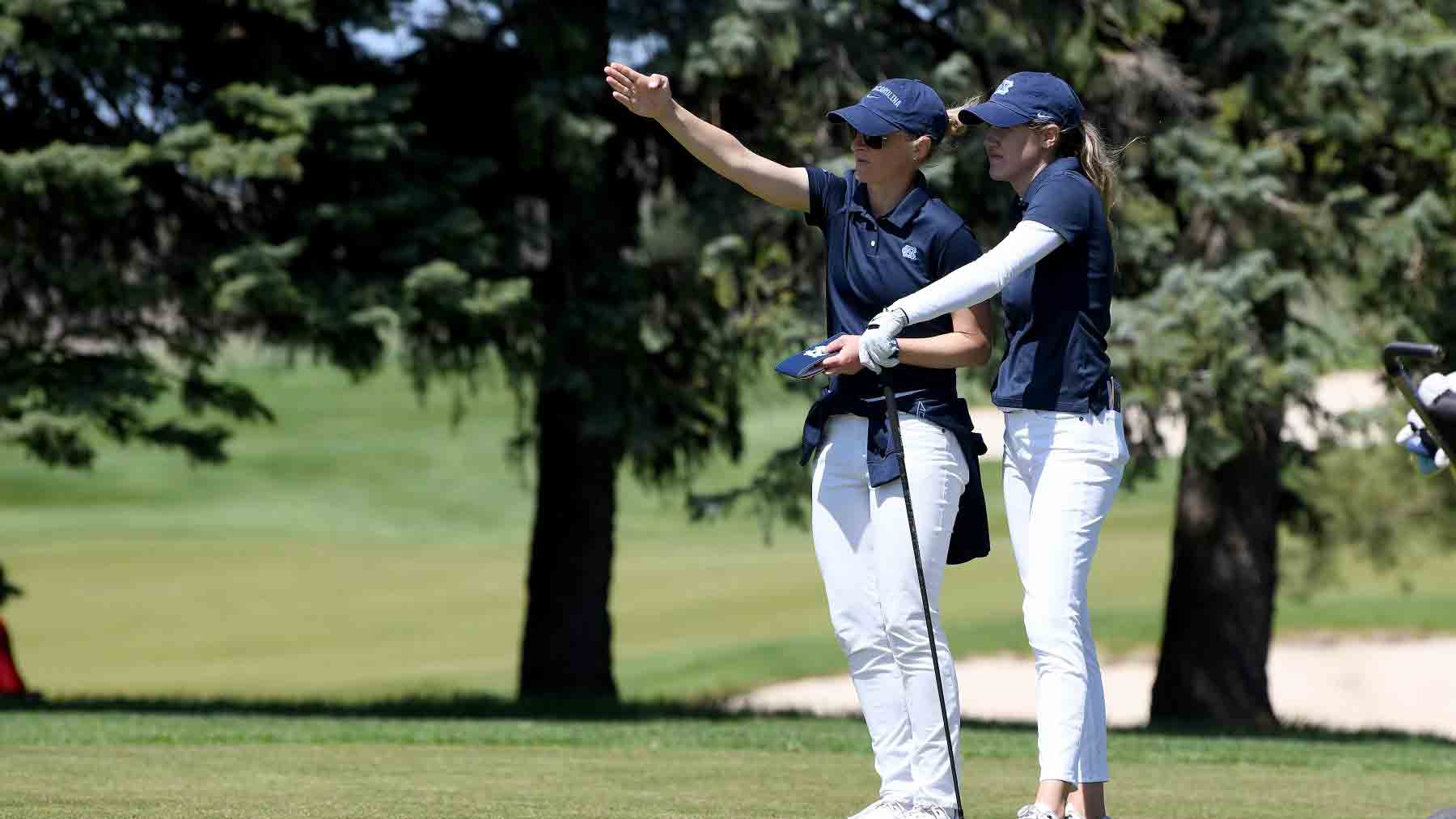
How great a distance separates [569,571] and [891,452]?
10439 millimetres

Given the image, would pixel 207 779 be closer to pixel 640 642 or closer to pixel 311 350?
pixel 311 350

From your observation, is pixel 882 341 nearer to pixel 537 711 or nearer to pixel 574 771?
pixel 574 771

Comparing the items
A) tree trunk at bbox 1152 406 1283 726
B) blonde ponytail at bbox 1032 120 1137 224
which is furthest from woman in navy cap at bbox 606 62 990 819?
tree trunk at bbox 1152 406 1283 726

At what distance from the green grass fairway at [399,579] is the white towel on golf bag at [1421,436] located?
919 cm

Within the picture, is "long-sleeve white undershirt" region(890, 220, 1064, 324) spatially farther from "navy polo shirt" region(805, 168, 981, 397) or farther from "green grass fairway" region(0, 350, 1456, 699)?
"green grass fairway" region(0, 350, 1456, 699)

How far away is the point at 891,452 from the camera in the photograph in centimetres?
525

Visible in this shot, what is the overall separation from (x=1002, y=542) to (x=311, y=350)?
2432 cm

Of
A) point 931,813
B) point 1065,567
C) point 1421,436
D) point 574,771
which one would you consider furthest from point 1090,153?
point 574,771

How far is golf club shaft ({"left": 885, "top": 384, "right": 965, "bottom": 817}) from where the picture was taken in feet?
16.8

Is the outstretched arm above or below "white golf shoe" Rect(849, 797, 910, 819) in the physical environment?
above

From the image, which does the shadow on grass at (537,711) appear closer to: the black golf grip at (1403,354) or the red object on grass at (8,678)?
the red object on grass at (8,678)

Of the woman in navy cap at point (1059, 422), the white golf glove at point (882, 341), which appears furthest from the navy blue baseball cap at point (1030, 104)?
the white golf glove at point (882, 341)

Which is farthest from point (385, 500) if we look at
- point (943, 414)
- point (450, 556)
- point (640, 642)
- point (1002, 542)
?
point (943, 414)

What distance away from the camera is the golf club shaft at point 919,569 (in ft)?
16.8
